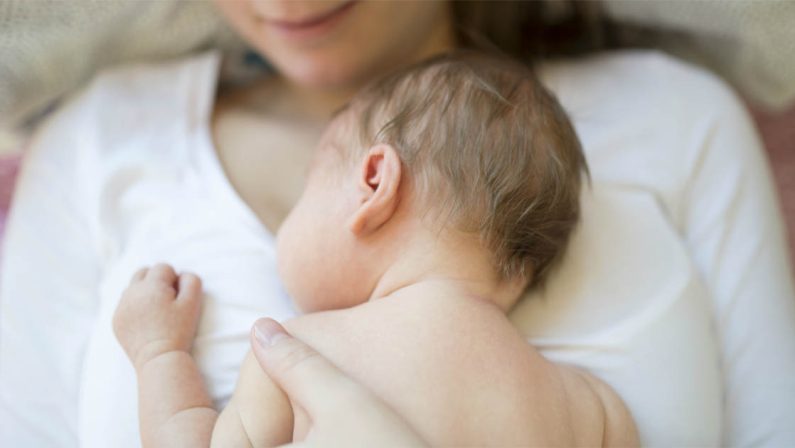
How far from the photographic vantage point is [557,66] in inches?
48.3

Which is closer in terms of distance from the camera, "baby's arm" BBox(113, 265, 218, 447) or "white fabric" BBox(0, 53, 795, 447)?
"baby's arm" BBox(113, 265, 218, 447)

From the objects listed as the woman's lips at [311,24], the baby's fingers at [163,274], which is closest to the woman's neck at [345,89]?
the woman's lips at [311,24]

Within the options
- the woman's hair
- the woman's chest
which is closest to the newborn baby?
the woman's chest

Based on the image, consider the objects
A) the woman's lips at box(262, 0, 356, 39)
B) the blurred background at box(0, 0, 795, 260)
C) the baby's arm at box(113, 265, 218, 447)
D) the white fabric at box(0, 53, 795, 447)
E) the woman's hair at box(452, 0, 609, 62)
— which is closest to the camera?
the baby's arm at box(113, 265, 218, 447)

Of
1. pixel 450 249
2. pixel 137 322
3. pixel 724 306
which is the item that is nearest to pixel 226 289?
pixel 137 322

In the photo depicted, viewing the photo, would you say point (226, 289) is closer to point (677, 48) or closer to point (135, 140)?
point (135, 140)

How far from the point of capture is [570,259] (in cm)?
90

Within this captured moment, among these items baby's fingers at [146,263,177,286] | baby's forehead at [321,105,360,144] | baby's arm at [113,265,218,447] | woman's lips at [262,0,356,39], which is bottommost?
baby's arm at [113,265,218,447]

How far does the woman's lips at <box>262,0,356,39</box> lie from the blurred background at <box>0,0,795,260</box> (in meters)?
0.24

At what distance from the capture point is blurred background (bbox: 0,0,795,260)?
1114mm

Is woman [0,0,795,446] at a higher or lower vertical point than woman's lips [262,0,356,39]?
lower

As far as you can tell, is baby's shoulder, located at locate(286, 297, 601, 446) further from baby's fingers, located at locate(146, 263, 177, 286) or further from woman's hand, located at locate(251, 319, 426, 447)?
baby's fingers, located at locate(146, 263, 177, 286)

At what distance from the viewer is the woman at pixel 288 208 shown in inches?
33.4

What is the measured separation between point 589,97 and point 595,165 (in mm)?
160
